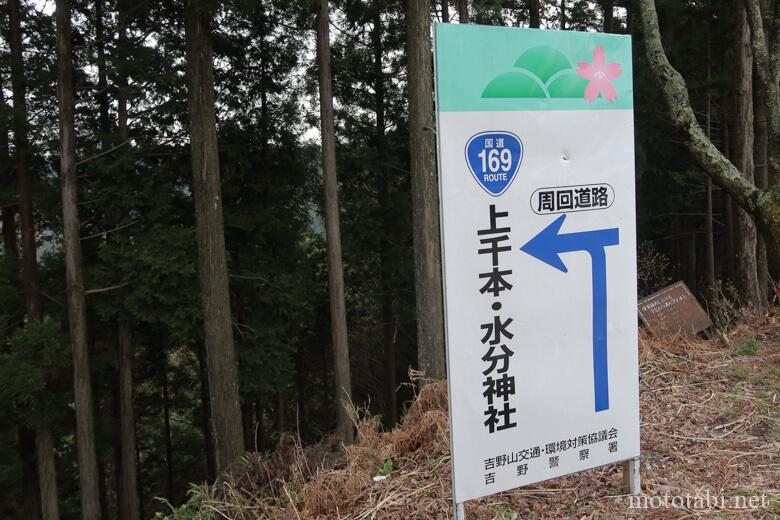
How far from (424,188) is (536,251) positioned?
688 cm

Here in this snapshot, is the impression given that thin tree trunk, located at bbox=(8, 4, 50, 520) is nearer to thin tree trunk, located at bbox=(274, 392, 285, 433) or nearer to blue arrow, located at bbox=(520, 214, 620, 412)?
thin tree trunk, located at bbox=(274, 392, 285, 433)

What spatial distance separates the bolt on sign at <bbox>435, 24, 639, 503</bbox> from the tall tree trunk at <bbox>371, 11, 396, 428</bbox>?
1351 centimetres

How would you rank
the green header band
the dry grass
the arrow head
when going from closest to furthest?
the green header band
the arrow head
the dry grass

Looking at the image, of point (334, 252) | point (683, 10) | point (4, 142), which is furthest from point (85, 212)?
point (683, 10)

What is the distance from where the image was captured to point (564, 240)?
108 inches

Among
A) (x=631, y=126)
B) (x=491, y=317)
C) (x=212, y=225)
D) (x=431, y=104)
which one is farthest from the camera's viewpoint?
(x=431, y=104)

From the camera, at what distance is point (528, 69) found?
101 inches

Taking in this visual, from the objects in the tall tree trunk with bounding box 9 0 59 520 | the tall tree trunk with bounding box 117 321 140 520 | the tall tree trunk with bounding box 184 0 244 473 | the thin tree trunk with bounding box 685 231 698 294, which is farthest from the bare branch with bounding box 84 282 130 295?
the thin tree trunk with bounding box 685 231 698 294

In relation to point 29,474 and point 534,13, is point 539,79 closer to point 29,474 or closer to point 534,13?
point 534,13

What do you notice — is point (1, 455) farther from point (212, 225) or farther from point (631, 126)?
point (631, 126)

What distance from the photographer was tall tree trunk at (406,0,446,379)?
902 cm

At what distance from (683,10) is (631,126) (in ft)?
51.0

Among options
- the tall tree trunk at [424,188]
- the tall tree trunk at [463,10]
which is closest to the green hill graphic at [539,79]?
the tall tree trunk at [424,188]

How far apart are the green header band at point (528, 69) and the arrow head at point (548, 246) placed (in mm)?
511
